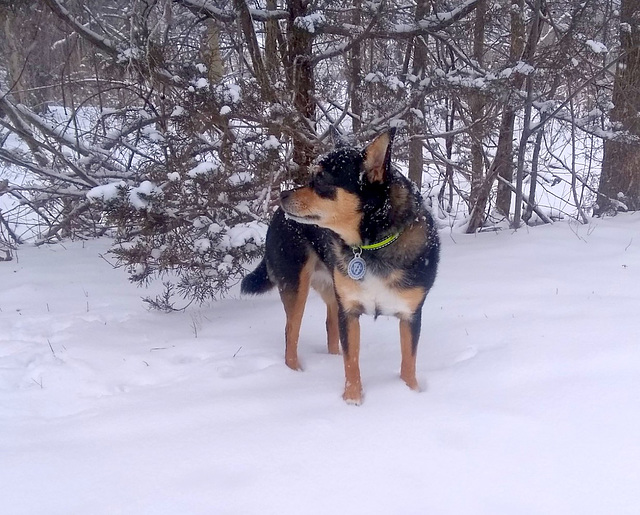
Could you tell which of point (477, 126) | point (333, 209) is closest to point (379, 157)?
point (333, 209)

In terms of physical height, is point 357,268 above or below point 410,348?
above

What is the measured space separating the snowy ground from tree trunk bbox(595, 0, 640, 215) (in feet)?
10.4

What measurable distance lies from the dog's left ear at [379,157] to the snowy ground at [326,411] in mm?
1318

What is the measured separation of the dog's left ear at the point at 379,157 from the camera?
305 cm

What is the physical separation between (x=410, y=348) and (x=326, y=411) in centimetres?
69

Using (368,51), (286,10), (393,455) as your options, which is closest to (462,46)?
(368,51)

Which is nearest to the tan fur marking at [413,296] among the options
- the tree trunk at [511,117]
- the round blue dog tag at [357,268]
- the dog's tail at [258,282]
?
the round blue dog tag at [357,268]

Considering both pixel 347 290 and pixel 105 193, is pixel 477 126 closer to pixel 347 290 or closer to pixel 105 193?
pixel 347 290

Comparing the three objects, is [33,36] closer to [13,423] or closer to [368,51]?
[368,51]

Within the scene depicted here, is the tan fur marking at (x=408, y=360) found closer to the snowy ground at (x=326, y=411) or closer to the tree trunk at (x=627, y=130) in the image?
the snowy ground at (x=326, y=411)

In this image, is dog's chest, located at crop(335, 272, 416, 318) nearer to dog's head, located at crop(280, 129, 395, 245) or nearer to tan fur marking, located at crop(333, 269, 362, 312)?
tan fur marking, located at crop(333, 269, 362, 312)

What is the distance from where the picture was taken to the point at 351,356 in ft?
10.6

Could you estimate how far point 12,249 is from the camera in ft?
23.5

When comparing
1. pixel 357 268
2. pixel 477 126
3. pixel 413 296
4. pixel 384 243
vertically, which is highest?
pixel 477 126
